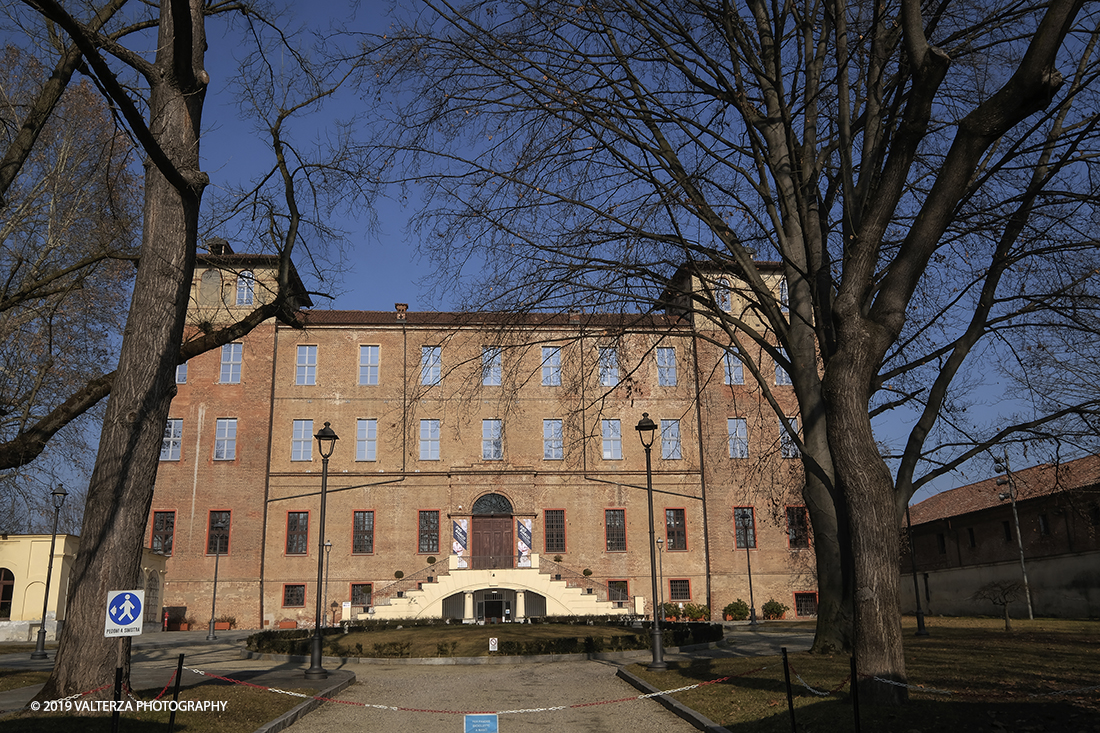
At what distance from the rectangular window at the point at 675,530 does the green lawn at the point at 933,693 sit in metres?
21.7

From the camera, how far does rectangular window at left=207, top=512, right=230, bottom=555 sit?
3397cm

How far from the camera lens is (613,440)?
3725cm

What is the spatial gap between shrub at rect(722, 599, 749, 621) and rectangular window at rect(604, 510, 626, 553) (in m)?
5.21

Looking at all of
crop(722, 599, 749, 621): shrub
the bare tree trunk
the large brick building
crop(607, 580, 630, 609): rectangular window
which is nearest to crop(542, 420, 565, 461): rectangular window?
the large brick building

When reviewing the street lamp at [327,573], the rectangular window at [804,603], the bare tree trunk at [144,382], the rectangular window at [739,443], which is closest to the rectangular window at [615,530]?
the rectangular window at [739,443]

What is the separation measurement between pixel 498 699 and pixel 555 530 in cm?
2404

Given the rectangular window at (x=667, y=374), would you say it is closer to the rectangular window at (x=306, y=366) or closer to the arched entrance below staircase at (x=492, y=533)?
the arched entrance below staircase at (x=492, y=533)

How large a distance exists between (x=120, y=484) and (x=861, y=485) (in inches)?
333

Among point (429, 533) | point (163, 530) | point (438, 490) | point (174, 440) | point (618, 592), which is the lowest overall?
point (618, 592)

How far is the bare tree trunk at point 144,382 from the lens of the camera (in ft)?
29.3

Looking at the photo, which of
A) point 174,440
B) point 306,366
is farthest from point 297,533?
point 306,366

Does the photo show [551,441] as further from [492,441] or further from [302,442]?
[302,442]

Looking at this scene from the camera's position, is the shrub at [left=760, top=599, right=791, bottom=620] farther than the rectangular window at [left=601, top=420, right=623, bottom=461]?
No

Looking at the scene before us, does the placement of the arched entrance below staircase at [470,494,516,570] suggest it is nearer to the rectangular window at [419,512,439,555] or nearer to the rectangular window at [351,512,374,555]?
the rectangular window at [419,512,439,555]
